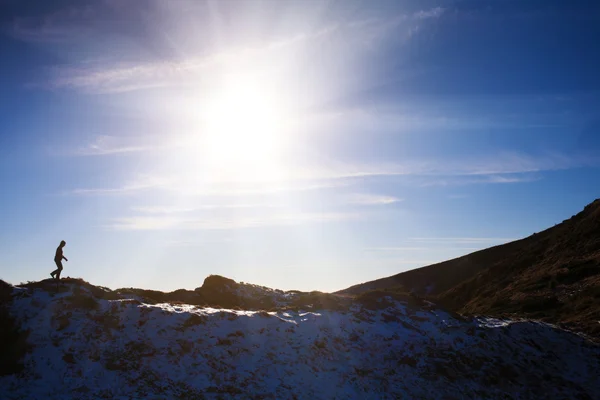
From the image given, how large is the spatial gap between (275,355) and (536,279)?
3377 centimetres

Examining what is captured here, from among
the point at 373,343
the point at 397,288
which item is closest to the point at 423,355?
the point at 373,343

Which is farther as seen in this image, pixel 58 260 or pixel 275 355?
pixel 58 260

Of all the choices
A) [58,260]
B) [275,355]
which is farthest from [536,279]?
[58,260]

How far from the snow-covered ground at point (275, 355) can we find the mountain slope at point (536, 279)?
7.35 metres

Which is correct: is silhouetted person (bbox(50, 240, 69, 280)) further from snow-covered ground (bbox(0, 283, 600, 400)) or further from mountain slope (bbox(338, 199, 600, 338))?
mountain slope (bbox(338, 199, 600, 338))

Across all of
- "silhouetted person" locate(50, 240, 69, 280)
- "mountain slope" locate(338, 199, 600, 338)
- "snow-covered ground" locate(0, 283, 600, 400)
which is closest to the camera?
"snow-covered ground" locate(0, 283, 600, 400)

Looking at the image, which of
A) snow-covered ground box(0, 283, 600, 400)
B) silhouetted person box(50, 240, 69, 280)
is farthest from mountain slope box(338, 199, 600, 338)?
silhouetted person box(50, 240, 69, 280)

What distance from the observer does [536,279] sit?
42531mm

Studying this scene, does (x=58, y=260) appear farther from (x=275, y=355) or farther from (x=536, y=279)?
(x=536, y=279)

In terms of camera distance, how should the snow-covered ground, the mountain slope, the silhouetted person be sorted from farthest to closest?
1. the mountain slope
2. the silhouetted person
3. the snow-covered ground

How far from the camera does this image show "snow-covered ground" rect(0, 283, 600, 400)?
707 inches

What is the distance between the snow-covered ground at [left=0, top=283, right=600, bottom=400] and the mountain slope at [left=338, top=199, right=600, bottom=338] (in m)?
7.35

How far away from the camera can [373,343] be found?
23.5 m

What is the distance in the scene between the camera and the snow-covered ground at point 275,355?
58.9 ft
